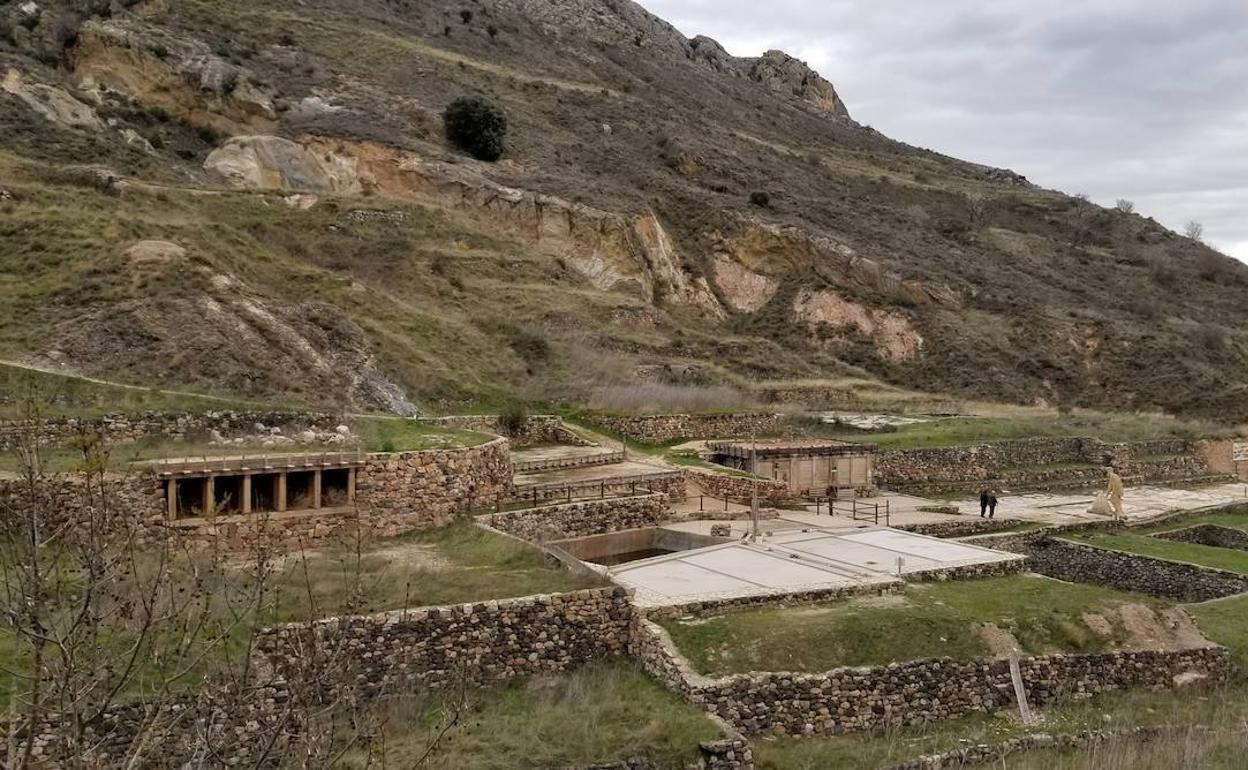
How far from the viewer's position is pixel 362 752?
10516 millimetres

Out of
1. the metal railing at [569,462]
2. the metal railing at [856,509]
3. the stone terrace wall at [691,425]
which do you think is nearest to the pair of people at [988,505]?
the metal railing at [856,509]

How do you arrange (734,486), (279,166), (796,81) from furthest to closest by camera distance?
(796,81) → (279,166) → (734,486)

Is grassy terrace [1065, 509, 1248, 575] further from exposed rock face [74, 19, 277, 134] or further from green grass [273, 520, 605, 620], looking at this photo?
exposed rock face [74, 19, 277, 134]

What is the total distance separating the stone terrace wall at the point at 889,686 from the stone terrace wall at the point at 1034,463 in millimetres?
14047

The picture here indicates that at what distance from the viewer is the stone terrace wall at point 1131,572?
20188 millimetres

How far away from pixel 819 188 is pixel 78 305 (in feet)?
166

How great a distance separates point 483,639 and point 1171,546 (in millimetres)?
17593

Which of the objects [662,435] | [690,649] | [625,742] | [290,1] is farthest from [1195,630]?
[290,1]

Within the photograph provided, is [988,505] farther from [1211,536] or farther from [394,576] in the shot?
[394,576]

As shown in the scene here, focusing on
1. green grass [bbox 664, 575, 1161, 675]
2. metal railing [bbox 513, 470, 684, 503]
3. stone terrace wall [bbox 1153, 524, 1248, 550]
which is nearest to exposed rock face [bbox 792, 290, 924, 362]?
stone terrace wall [bbox 1153, 524, 1248, 550]

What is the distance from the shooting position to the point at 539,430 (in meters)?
28.8

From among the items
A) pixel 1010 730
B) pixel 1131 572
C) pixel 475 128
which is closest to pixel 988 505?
pixel 1131 572

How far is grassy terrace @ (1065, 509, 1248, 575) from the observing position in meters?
21.5

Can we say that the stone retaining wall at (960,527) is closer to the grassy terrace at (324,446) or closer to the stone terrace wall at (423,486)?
the stone terrace wall at (423,486)
